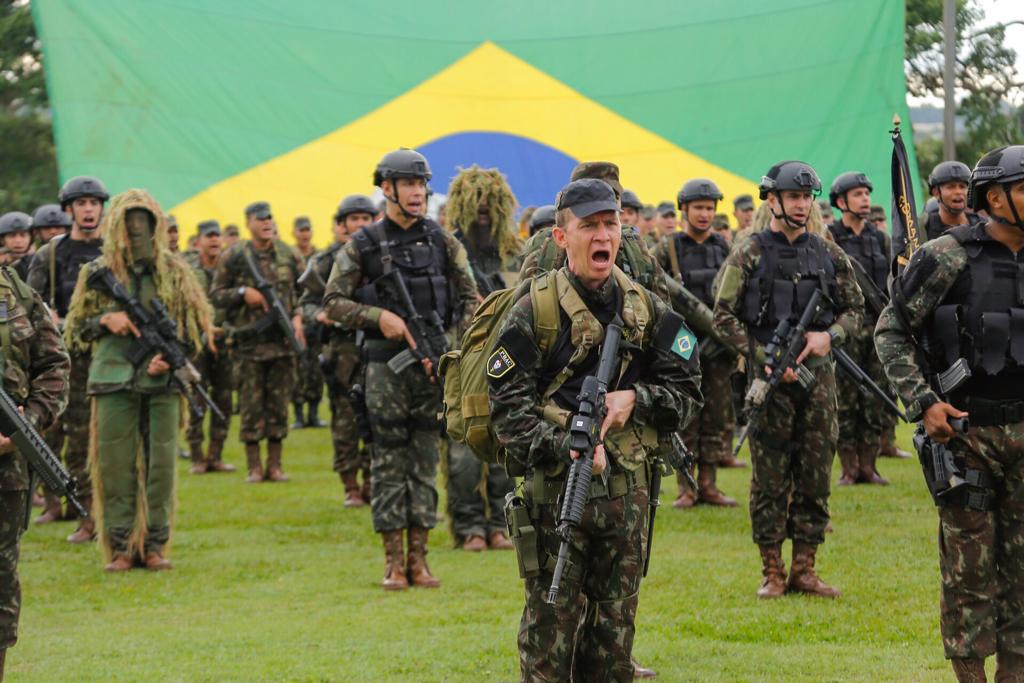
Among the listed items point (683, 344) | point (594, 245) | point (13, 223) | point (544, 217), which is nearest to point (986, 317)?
point (683, 344)

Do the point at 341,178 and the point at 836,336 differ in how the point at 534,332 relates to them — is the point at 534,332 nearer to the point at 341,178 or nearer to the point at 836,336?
the point at 836,336

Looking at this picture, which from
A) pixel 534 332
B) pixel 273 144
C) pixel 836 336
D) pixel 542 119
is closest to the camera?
pixel 534 332

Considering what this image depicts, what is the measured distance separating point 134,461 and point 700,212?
5174mm

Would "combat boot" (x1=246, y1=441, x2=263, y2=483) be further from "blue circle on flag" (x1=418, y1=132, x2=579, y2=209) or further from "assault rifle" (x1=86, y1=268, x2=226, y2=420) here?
"blue circle on flag" (x1=418, y1=132, x2=579, y2=209)

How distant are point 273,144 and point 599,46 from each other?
513 centimetres

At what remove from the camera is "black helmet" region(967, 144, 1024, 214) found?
6.56m

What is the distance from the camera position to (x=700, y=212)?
1305 cm

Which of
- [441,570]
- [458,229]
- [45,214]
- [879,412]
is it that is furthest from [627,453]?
[45,214]

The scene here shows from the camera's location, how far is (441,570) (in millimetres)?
10961

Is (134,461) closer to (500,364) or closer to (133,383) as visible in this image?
(133,383)

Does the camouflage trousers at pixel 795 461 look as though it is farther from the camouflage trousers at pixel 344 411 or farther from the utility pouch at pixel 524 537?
the camouflage trousers at pixel 344 411

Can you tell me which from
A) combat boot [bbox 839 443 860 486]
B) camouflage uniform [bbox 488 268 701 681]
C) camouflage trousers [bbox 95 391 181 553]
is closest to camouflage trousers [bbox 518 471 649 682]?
camouflage uniform [bbox 488 268 701 681]

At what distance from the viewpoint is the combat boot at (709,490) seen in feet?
A: 44.8

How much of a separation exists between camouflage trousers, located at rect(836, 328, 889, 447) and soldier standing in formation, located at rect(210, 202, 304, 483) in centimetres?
575
